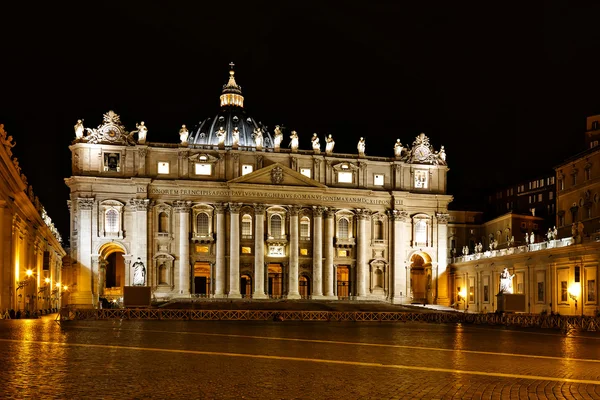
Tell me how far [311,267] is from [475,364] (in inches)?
2813

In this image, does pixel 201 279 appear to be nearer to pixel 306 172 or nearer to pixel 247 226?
pixel 247 226

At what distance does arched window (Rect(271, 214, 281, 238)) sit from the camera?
9131cm

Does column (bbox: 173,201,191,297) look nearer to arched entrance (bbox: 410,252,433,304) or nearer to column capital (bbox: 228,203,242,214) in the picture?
column capital (bbox: 228,203,242,214)

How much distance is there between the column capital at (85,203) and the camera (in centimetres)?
8525

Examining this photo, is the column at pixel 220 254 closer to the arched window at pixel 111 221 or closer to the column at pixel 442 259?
the arched window at pixel 111 221

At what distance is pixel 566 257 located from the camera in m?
60.8

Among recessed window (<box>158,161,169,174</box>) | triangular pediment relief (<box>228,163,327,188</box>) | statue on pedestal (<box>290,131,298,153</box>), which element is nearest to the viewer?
recessed window (<box>158,161,169,174</box>)

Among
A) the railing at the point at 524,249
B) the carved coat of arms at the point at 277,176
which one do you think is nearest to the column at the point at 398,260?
the railing at the point at 524,249

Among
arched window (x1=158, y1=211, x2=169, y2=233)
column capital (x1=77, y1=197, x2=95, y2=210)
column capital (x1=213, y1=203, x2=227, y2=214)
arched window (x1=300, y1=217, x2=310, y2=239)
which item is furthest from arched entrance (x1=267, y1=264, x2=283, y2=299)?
column capital (x1=77, y1=197, x2=95, y2=210)

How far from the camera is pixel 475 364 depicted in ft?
68.2

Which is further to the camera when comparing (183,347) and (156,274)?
(156,274)

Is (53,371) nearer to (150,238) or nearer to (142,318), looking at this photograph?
(142,318)

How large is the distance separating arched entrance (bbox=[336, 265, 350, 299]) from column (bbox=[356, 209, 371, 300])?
1.99 metres

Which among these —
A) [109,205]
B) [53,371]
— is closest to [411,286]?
[109,205]
